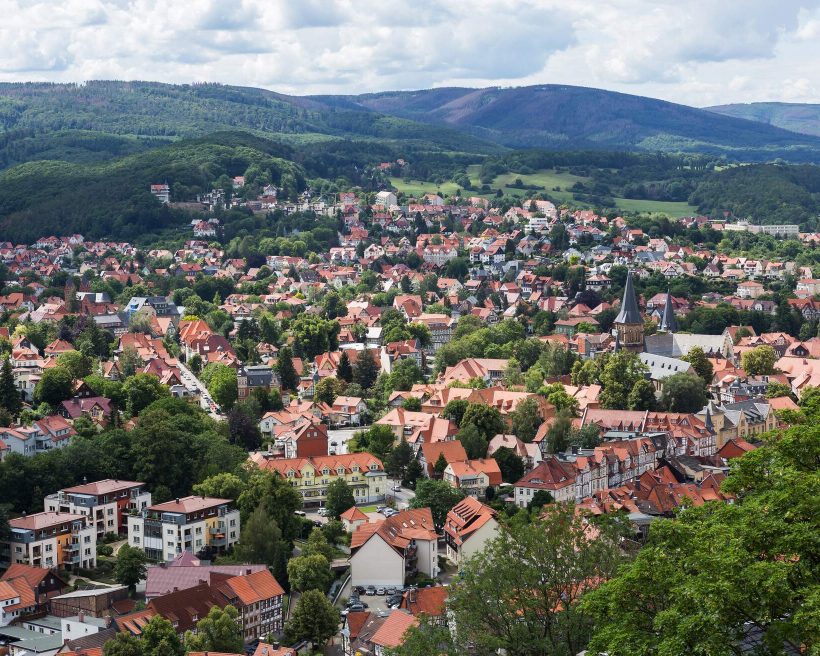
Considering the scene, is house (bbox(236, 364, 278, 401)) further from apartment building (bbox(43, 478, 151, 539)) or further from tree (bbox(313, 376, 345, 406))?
apartment building (bbox(43, 478, 151, 539))

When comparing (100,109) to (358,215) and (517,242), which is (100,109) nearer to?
(358,215)

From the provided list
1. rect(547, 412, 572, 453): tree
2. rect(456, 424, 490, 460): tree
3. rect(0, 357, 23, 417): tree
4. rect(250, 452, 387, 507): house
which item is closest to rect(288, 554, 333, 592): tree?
rect(250, 452, 387, 507): house

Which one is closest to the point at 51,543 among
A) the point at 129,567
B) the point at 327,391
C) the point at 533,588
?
the point at 129,567

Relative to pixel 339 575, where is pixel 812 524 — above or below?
above

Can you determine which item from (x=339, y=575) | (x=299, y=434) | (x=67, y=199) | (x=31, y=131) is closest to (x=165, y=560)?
(x=339, y=575)

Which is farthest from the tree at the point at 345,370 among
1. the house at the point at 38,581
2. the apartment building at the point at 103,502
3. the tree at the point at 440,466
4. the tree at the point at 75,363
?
the house at the point at 38,581

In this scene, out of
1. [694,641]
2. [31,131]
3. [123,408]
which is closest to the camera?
[694,641]
